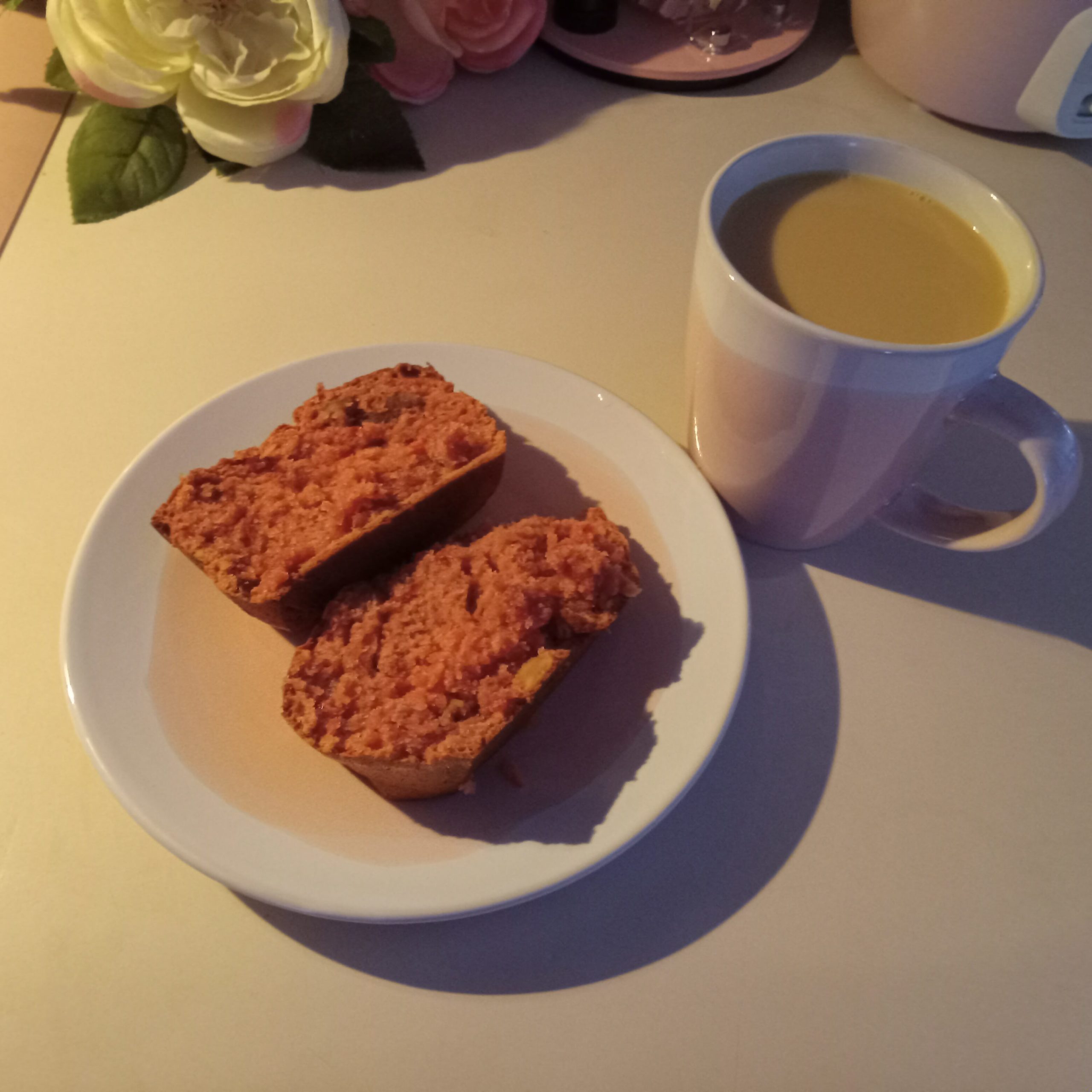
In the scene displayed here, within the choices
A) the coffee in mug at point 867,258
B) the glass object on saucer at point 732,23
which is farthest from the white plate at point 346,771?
the glass object on saucer at point 732,23

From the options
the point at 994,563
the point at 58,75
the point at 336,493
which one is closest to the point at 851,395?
the point at 994,563

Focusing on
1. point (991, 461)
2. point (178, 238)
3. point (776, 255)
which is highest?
point (776, 255)

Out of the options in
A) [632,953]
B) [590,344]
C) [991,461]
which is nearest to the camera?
[632,953]

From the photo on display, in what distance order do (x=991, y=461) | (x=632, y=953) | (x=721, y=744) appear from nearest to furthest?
(x=632, y=953), (x=721, y=744), (x=991, y=461)

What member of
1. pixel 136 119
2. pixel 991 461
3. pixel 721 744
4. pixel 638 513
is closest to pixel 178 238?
pixel 136 119

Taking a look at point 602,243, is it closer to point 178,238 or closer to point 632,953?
point 178,238

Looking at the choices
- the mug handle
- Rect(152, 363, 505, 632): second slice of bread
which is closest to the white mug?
the mug handle

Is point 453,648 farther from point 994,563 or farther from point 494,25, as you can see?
point 494,25
